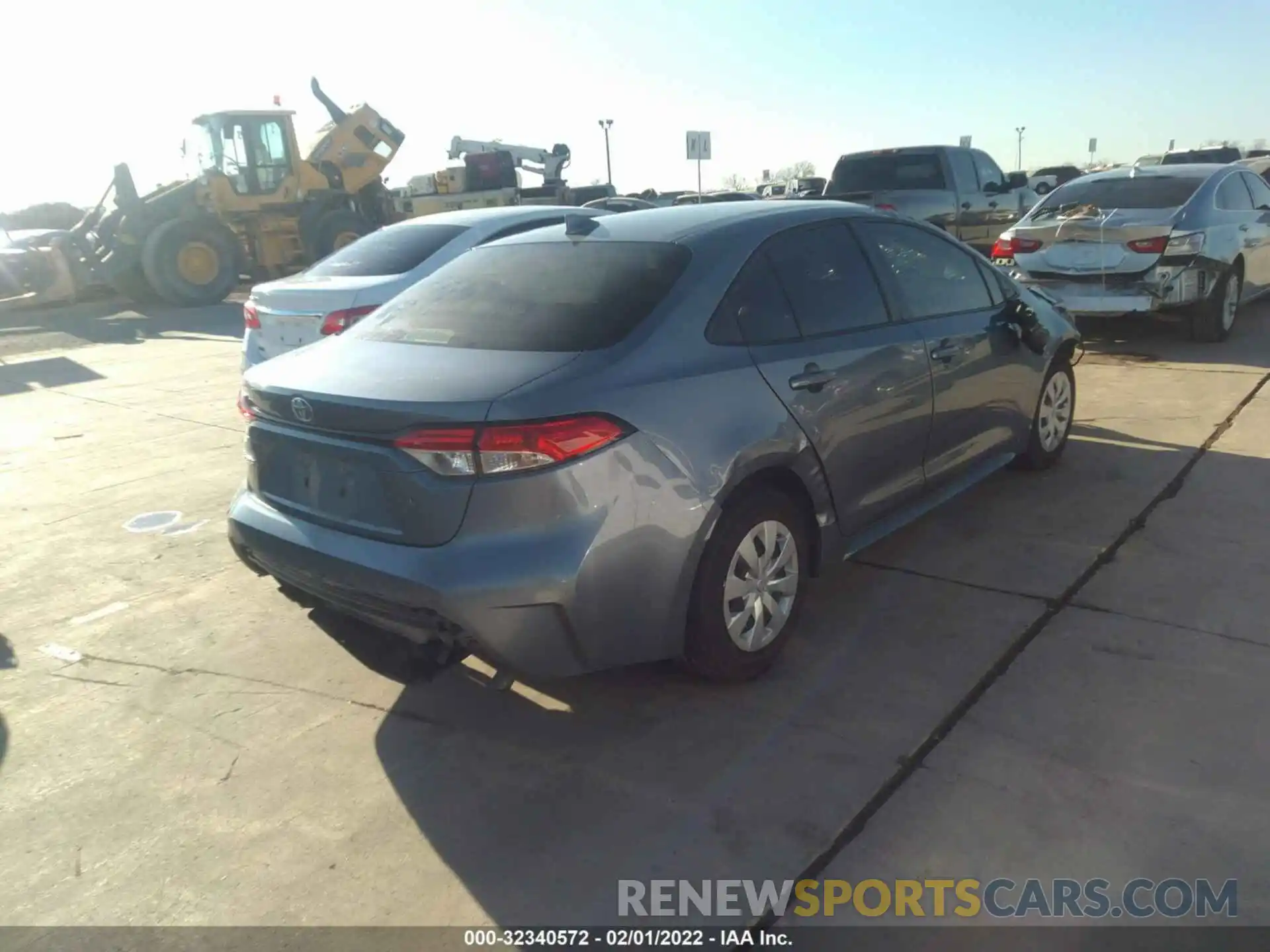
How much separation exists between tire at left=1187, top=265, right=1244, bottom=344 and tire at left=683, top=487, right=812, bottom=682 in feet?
23.4


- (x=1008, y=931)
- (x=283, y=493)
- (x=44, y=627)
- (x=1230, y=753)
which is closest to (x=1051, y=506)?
(x=1230, y=753)

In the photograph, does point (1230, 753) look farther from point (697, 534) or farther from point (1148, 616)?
point (697, 534)

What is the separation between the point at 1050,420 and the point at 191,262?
1662 cm

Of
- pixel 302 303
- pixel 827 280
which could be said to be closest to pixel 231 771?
pixel 827 280

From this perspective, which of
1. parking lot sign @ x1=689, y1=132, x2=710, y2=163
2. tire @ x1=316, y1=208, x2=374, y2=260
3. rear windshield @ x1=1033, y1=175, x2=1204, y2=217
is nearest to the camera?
rear windshield @ x1=1033, y1=175, x2=1204, y2=217

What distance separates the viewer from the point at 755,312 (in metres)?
3.49

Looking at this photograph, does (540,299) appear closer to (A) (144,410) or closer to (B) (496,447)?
(B) (496,447)

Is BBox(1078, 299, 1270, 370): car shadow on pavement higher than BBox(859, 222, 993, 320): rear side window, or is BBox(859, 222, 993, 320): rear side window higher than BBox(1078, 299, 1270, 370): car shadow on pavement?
BBox(859, 222, 993, 320): rear side window

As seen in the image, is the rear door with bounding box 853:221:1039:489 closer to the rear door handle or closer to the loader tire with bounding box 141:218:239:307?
the rear door handle

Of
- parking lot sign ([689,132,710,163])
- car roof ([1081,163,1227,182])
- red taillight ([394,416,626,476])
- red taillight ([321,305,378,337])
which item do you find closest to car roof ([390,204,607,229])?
red taillight ([321,305,378,337])

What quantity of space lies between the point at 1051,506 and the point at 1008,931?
3.13 meters

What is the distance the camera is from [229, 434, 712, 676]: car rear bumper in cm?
275

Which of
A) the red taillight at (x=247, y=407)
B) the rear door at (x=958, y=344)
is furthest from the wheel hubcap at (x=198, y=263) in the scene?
the rear door at (x=958, y=344)

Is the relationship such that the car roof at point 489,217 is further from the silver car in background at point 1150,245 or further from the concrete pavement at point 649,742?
the silver car in background at point 1150,245
